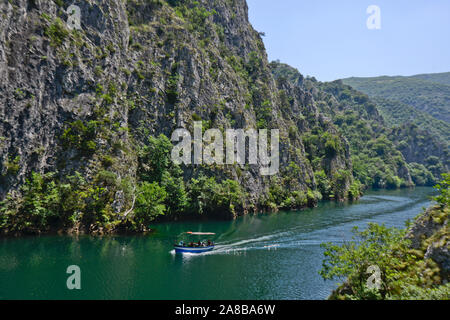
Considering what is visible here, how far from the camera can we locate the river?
3044 centimetres

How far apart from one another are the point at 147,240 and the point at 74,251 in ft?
41.2

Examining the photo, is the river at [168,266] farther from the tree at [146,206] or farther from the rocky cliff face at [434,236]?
the rocky cliff face at [434,236]

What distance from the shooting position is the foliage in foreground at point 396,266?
1773cm

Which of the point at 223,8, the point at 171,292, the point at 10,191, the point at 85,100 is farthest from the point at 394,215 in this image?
the point at 223,8

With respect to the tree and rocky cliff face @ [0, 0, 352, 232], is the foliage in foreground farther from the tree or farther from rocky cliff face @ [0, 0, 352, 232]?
rocky cliff face @ [0, 0, 352, 232]

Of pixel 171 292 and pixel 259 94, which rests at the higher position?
pixel 259 94

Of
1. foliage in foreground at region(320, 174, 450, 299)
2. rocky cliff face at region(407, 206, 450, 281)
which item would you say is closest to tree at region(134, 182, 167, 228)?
foliage in foreground at region(320, 174, 450, 299)

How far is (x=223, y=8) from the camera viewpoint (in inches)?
4926

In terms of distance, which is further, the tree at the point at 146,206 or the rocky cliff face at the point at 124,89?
the tree at the point at 146,206

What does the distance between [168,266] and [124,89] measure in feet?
168

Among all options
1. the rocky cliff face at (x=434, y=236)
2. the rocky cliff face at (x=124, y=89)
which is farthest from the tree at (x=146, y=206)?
the rocky cliff face at (x=434, y=236)

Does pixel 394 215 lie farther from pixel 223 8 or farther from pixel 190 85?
pixel 223 8

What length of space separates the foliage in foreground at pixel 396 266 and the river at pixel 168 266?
946cm

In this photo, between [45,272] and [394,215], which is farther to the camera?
[394,215]
